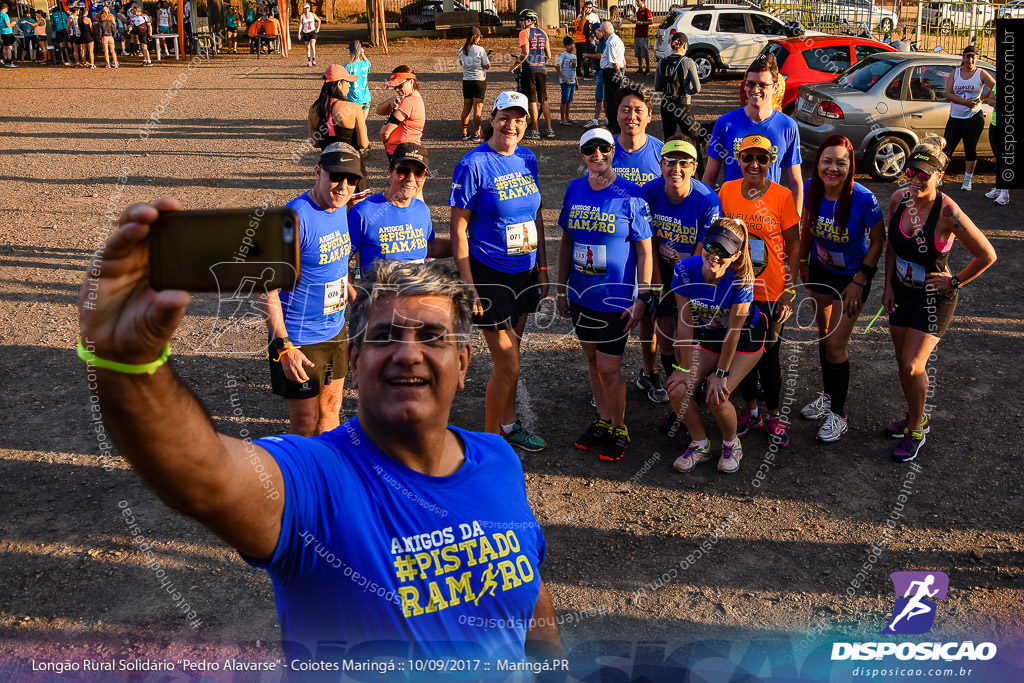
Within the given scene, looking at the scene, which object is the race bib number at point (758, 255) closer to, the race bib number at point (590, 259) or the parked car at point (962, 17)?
the race bib number at point (590, 259)

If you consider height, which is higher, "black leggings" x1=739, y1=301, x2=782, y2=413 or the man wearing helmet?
the man wearing helmet

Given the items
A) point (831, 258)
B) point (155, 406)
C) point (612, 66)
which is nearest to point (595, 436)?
point (831, 258)

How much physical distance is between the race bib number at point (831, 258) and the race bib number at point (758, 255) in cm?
59

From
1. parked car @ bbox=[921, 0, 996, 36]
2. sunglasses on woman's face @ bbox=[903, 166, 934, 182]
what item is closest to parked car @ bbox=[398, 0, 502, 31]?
parked car @ bbox=[921, 0, 996, 36]

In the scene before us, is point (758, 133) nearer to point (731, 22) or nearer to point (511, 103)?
point (511, 103)

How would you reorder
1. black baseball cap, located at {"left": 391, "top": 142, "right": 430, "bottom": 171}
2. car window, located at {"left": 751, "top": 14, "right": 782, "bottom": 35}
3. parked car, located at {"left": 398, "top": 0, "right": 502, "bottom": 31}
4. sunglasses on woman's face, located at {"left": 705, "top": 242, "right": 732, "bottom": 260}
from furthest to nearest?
parked car, located at {"left": 398, "top": 0, "right": 502, "bottom": 31} < car window, located at {"left": 751, "top": 14, "right": 782, "bottom": 35} < black baseball cap, located at {"left": 391, "top": 142, "right": 430, "bottom": 171} < sunglasses on woman's face, located at {"left": 705, "top": 242, "right": 732, "bottom": 260}

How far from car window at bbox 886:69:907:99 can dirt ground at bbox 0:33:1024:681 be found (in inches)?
156

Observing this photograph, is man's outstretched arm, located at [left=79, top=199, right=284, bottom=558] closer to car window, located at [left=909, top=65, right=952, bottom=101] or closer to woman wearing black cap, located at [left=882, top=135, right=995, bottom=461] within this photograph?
woman wearing black cap, located at [left=882, top=135, right=995, bottom=461]

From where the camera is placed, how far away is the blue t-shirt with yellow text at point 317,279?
4.80 m

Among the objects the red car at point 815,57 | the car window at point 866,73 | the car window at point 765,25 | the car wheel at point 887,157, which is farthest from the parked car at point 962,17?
the car wheel at point 887,157

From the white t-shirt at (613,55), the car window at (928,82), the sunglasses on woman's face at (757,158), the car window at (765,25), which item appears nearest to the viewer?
the sunglasses on woman's face at (757,158)

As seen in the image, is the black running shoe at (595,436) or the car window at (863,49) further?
the car window at (863,49)

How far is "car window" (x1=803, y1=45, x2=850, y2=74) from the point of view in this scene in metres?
15.4

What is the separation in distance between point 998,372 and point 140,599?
649 centimetres
